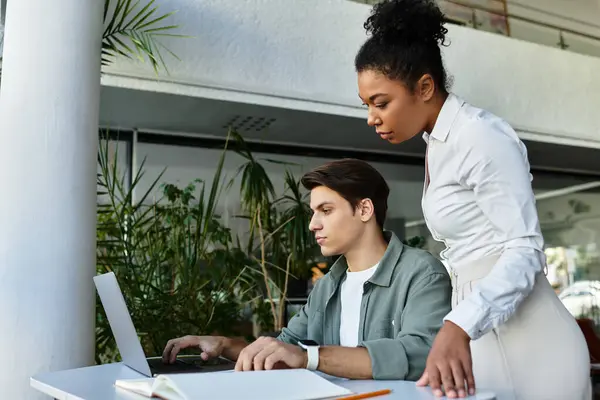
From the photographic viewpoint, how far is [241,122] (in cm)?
509

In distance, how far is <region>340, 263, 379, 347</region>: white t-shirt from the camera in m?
1.89

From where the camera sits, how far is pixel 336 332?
6.35 feet

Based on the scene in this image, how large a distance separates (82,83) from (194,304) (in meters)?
1.64

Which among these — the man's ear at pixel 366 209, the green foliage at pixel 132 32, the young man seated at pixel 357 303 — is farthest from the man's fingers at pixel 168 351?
the green foliage at pixel 132 32

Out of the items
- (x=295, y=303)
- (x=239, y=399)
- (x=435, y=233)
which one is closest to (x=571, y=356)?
(x=435, y=233)

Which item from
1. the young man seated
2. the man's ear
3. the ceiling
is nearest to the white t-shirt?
the young man seated

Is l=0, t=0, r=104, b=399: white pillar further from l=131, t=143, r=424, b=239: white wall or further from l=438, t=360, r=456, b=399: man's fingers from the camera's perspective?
l=131, t=143, r=424, b=239: white wall

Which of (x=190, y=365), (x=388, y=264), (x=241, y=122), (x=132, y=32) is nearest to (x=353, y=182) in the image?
(x=388, y=264)

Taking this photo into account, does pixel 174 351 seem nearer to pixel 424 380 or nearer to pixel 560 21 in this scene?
pixel 424 380

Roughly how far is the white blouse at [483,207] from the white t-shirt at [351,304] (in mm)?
609

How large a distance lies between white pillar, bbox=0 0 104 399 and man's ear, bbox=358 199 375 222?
1.01m

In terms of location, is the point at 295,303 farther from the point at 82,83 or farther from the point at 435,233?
the point at 435,233

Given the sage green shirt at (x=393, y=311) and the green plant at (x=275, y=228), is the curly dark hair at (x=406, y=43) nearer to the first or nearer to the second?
the sage green shirt at (x=393, y=311)

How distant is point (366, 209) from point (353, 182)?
10cm
